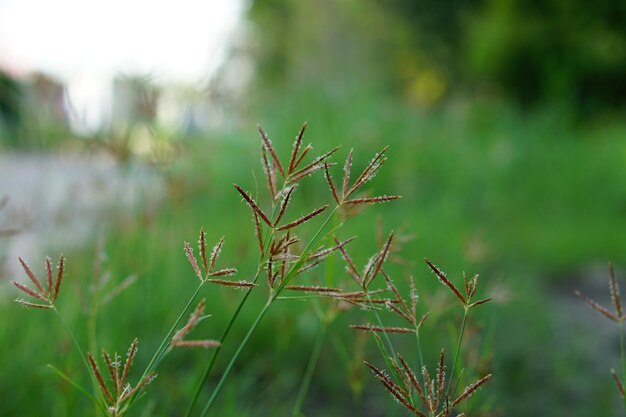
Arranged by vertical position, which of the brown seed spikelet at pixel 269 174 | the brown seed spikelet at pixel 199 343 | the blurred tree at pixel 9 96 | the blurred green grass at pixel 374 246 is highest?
the brown seed spikelet at pixel 269 174

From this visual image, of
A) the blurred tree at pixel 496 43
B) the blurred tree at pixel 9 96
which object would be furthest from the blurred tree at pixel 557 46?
the blurred tree at pixel 9 96

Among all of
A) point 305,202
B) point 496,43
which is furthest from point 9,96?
point 496,43

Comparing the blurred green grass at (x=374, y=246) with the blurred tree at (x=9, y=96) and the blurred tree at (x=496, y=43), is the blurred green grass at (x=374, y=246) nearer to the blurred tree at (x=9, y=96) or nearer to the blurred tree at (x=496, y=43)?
the blurred tree at (x=9, y=96)

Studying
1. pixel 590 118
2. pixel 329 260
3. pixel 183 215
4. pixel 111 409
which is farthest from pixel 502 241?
pixel 590 118

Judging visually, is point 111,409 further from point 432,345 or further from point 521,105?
point 521,105

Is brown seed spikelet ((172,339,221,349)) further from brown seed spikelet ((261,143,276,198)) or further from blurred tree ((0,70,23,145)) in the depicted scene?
blurred tree ((0,70,23,145))

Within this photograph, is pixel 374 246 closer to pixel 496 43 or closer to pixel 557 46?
pixel 496 43
